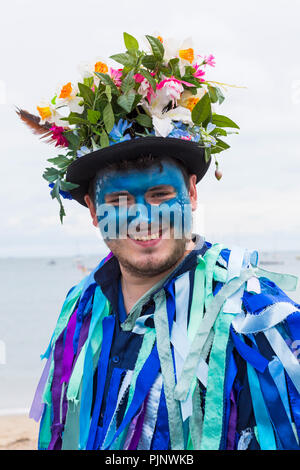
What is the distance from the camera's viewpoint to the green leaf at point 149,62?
2.22 m

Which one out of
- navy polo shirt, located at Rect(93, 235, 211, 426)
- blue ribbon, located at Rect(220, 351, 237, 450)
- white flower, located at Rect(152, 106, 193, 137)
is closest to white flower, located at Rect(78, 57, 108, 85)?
white flower, located at Rect(152, 106, 193, 137)

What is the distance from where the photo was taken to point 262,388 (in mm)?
1800

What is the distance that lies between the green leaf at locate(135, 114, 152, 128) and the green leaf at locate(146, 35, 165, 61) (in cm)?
29

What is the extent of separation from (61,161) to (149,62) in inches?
24.6

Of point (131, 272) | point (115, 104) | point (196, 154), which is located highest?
point (115, 104)

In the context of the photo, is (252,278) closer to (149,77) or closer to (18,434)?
(149,77)

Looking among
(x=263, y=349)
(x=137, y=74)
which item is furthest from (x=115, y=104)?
(x=263, y=349)

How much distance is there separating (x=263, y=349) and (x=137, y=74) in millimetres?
1300

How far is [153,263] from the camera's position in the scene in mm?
2123

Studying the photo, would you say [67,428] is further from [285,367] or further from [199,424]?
[285,367]

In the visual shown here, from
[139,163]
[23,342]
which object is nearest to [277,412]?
[139,163]

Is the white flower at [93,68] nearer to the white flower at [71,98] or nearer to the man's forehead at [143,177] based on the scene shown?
the white flower at [71,98]

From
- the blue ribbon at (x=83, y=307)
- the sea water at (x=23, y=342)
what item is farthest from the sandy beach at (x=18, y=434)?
the blue ribbon at (x=83, y=307)
